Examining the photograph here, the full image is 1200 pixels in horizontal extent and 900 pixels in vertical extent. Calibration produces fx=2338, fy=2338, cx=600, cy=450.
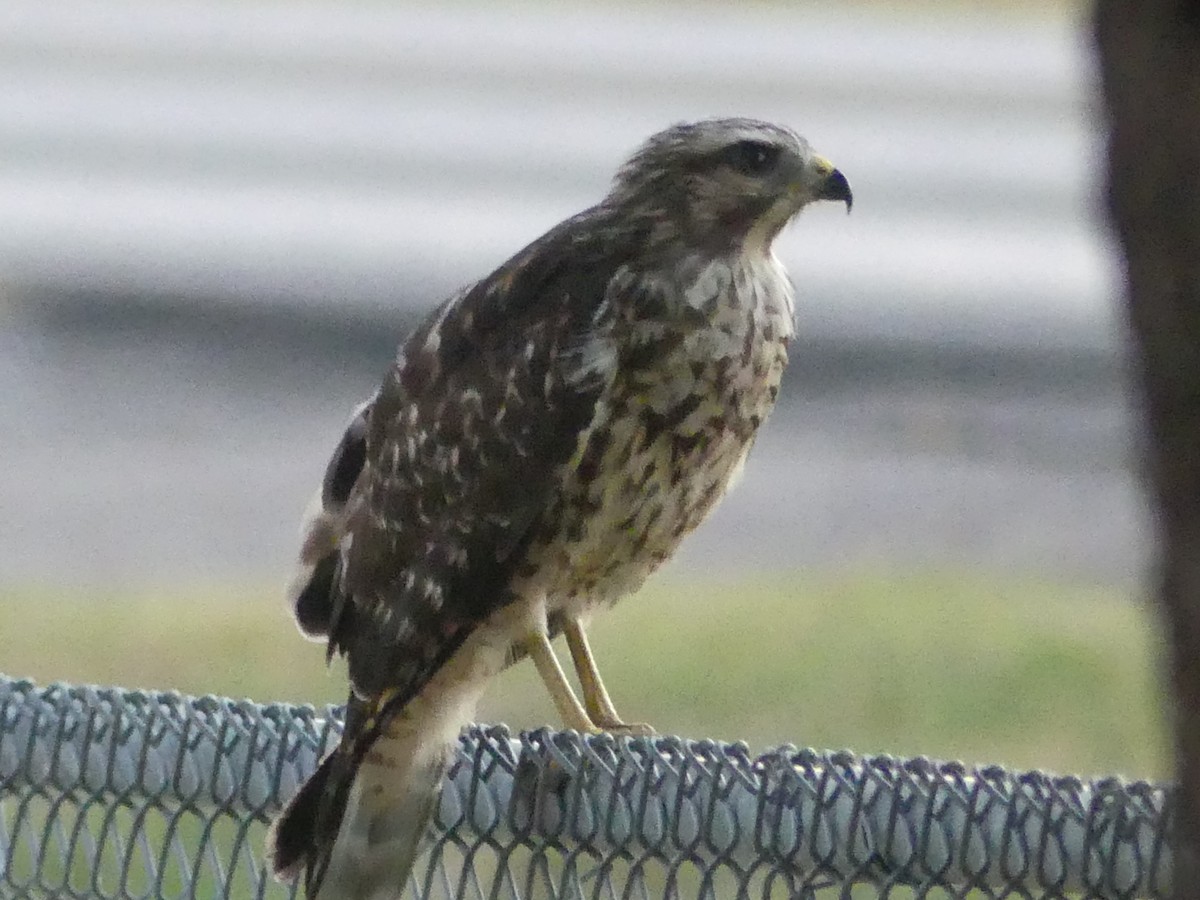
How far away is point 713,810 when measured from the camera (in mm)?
2381

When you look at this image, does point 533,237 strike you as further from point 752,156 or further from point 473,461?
point 473,461

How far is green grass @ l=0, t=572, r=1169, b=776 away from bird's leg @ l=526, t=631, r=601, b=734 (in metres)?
2.07

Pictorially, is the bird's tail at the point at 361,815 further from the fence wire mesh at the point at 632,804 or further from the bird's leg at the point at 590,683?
the bird's leg at the point at 590,683

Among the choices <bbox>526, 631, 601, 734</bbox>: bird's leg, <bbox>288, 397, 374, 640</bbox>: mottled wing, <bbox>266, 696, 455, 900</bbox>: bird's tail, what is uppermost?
<bbox>288, 397, 374, 640</bbox>: mottled wing

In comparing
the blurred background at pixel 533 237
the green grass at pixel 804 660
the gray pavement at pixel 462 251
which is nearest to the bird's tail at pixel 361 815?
the blurred background at pixel 533 237

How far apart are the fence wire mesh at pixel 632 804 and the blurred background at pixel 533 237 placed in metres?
1.99

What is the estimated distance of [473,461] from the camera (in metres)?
3.62

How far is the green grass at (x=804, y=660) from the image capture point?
19.1 feet

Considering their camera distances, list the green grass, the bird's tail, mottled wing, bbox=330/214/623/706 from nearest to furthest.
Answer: the bird's tail < mottled wing, bbox=330/214/623/706 < the green grass

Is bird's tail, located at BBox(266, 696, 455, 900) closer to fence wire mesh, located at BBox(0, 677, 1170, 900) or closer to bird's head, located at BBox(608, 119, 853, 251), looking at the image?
fence wire mesh, located at BBox(0, 677, 1170, 900)

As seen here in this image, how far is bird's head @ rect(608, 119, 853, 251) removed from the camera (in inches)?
145

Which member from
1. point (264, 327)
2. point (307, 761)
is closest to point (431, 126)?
point (264, 327)

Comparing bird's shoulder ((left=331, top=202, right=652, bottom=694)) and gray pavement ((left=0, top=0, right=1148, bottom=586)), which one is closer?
bird's shoulder ((left=331, top=202, right=652, bottom=694))

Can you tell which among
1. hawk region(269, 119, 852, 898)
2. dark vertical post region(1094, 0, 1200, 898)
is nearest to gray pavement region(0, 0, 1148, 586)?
hawk region(269, 119, 852, 898)
